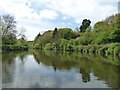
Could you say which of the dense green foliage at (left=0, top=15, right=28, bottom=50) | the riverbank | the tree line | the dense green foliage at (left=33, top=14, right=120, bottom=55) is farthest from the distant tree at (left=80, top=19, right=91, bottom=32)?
the dense green foliage at (left=0, top=15, right=28, bottom=50)

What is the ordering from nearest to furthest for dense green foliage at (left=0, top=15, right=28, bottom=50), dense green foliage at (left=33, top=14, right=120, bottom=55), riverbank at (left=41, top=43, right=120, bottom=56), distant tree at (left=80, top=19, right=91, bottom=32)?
riverbank at (left=41, top=43, right=120, bottom=56) → dense green foliage at (left=33, top=14, right=120, bottom=55) → dense green foliage at (left=0, top=15, right=28, bottom=50) → distant tree at (left=80, top=19, right=91, bottom=32)

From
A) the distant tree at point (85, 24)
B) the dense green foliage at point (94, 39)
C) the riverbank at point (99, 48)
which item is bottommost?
the riverbank at point (99, 48)

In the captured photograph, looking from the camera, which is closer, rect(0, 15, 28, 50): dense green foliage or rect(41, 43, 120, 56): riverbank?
rect(41, 43, 120, 56): riverbank

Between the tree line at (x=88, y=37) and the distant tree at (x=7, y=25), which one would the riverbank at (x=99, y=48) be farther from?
the distant tree at (x=7, y=25)

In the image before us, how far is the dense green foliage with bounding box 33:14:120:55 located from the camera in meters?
49.8

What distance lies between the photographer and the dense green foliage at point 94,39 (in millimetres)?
49819

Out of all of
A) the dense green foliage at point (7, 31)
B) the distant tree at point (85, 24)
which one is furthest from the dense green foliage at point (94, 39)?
the dense green foliage at point (7, 31)

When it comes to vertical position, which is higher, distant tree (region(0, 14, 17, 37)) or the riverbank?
distant tree (region(0, 14, 17, 37))

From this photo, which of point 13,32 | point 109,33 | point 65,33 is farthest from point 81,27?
point 109,33

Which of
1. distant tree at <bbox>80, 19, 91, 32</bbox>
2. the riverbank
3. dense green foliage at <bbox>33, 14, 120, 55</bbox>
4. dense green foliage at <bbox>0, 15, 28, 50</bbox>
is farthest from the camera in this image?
distant tree at <bbox>80, 19, 91, 32</bbox>

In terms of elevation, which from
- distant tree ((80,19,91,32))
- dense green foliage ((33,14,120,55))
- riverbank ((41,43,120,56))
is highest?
distant tree ((80,19,91,32))

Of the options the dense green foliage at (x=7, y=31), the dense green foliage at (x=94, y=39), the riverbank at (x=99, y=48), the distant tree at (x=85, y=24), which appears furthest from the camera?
the distant tree at (x=85, y=24)

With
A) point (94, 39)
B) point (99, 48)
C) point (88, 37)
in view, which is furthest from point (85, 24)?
point (99, 48)

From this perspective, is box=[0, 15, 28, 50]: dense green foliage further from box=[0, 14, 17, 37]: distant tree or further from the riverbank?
the riverbank
